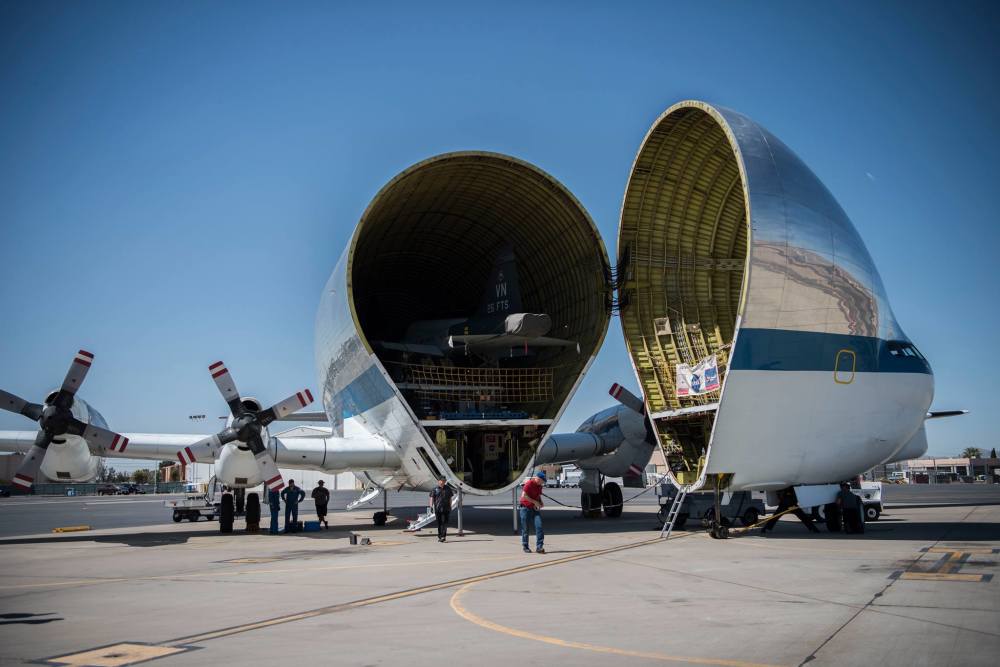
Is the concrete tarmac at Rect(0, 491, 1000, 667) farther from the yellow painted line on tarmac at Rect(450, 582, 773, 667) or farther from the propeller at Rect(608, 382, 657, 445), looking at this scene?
the propeller at Rect(608, 382, 657, 445)

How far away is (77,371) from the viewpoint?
18.9 m

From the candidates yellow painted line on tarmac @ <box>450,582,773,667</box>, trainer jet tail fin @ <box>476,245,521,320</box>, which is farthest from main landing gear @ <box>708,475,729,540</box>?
yellow painted line on tarmac @ <box>450,582,773,667</box>

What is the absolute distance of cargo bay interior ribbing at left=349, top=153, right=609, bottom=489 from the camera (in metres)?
21.6

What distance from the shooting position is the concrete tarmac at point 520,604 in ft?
20.9

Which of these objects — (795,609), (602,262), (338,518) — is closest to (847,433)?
(602,262)

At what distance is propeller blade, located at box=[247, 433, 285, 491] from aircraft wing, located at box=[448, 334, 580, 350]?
19.9 ft

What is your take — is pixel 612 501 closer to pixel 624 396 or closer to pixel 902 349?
pixel 624 396

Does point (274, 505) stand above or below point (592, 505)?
above

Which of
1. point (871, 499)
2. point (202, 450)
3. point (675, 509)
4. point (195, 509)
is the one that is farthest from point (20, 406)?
point (871, 499)

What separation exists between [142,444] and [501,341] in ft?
34.2

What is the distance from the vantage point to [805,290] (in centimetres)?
1672

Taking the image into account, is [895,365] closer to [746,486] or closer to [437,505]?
[746,486]

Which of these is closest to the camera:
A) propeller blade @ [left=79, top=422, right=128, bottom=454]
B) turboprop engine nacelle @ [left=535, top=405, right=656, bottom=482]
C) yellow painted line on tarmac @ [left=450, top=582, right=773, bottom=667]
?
yellow painted line on tarmac @ [left=450, top=582, right=773, bottom=667]

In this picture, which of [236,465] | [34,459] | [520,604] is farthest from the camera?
[236,465]
